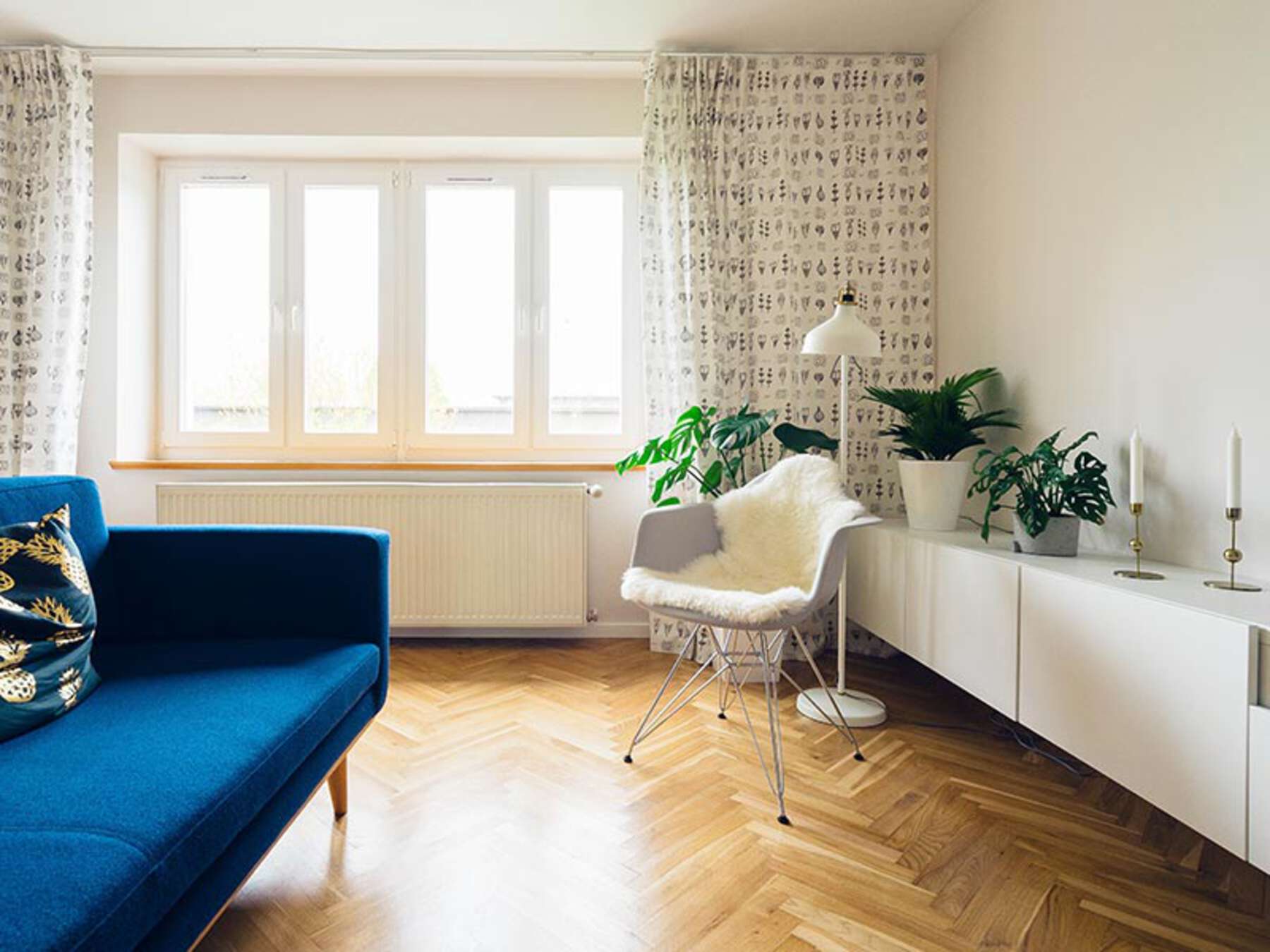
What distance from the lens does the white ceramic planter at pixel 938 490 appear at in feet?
7.50

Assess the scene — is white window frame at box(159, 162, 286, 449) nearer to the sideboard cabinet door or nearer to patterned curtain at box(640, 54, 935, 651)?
patterned curtain at box(640, 54, 935, 651)

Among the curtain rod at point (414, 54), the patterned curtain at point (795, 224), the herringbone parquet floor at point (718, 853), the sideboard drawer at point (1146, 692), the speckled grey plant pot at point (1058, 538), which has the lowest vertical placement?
the herringbone parquet floor at point (718, 853)

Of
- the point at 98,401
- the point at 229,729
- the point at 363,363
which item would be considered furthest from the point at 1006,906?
the point at 98,401

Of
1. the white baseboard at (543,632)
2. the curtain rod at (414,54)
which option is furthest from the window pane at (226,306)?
the white baseboard at (543,632)

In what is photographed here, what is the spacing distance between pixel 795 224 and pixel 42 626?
2737 mm

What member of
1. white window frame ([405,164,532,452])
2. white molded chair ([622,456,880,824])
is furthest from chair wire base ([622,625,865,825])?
white window frame ([405,164,532,452])

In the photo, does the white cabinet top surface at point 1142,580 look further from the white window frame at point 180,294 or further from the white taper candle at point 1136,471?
the white window frame at point 180,294

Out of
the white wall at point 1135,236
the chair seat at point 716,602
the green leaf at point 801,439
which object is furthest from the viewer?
the green leaf at point 801,439

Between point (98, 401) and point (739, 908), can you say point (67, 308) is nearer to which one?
point (98, 401)

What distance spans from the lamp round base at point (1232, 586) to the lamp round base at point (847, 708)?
108cm

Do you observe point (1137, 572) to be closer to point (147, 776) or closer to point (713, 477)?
point (713, 477)

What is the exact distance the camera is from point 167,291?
10.6 feet

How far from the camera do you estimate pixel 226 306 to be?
3230mm

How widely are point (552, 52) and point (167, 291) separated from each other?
2128mm
